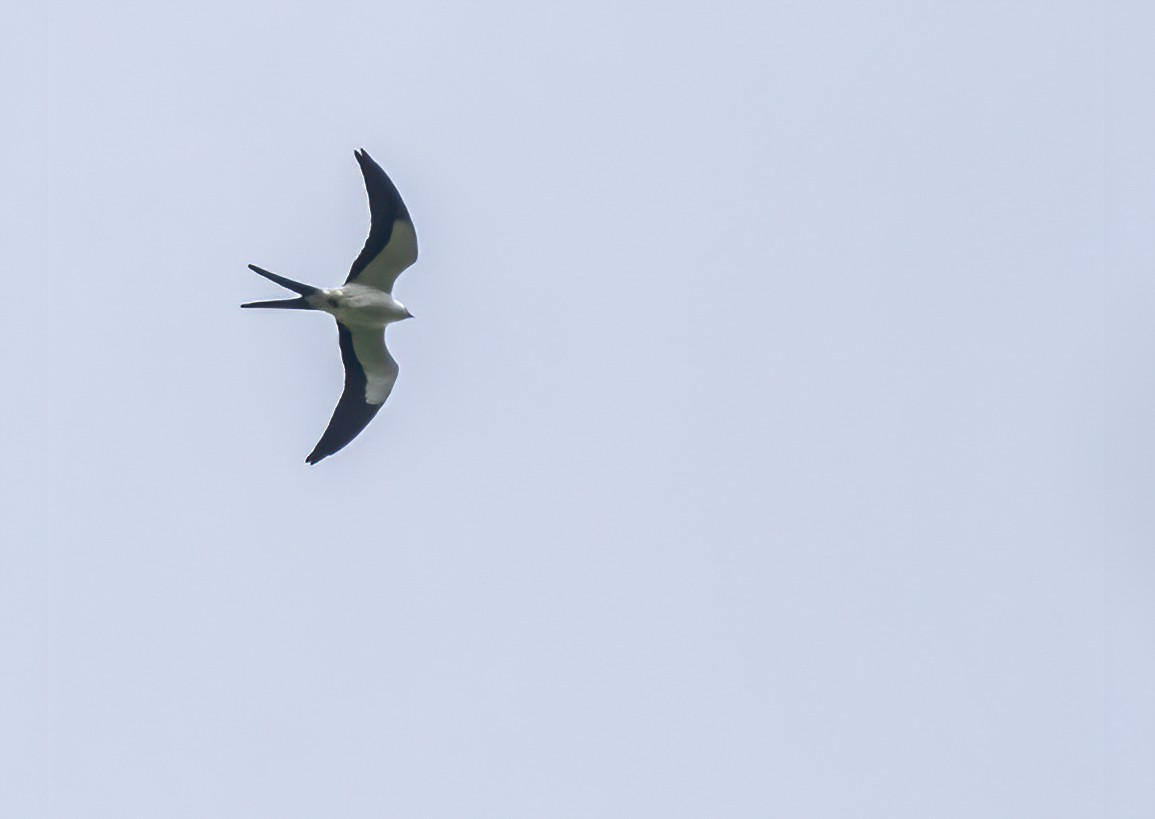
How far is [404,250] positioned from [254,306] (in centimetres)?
207

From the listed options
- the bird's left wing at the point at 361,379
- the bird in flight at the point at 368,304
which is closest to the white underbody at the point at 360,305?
the bird in flight at the point at 368,304

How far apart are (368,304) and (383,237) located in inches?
37.7

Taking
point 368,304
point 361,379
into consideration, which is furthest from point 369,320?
point 361,379

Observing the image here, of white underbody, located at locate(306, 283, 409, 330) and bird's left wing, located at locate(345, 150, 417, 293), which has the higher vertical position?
bird's left wing, located at locate(345, 150, 417, 293)

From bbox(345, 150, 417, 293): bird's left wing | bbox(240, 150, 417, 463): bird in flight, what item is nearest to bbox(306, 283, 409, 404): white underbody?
bbox(240, 150, 417, 463): bird in flight

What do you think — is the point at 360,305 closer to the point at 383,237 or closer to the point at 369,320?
the point at 369,320

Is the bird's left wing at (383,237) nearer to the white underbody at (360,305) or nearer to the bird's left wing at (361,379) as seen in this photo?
the white underbody at (360,305)

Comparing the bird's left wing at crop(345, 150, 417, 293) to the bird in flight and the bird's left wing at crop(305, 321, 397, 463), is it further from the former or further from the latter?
the bird's left wing at crop(305, 321, 397, 463)

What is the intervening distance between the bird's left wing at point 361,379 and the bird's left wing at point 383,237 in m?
0.77

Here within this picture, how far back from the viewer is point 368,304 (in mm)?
20500

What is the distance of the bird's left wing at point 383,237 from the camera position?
63.8ft

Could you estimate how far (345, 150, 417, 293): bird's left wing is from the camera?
19.4 meters

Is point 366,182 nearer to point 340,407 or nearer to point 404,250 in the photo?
point 404,250

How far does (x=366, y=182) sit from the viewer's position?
19422mm
